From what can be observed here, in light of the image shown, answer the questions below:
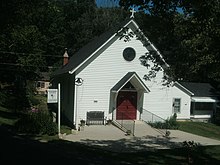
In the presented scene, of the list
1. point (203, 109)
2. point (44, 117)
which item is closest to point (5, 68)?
point (203, 109)

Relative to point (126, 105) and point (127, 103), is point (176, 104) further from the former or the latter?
point (126, 105)

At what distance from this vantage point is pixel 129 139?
21453 mm

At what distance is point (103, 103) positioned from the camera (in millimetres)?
27734

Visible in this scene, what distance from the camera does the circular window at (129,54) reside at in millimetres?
28584

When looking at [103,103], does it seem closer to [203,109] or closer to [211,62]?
[203,109]

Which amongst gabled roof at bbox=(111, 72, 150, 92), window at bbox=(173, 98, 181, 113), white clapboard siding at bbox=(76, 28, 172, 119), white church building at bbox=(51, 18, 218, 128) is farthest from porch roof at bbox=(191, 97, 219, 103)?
gabled roof at bbox=(111, 72, 150, 92)


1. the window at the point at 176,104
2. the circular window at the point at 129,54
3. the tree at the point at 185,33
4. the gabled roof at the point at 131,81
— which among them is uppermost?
the circular window at the point at 129,54

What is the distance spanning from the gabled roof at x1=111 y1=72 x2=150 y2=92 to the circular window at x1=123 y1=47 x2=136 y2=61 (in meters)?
1.29

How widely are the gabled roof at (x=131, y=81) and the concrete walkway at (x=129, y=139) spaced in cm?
301

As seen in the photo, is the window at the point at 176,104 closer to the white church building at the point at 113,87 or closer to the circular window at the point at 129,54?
the white church building at the point at 113,87

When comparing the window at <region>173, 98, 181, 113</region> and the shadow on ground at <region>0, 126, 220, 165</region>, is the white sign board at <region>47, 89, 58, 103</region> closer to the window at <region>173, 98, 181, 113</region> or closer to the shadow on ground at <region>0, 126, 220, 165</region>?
the shadow on ground at <region>0, 126, 220, 165</region>

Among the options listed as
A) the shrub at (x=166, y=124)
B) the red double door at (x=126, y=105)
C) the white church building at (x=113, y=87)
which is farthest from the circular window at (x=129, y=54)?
the shrub at (x=166, y=124)

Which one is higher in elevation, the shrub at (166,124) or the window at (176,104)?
the window at (176,104)

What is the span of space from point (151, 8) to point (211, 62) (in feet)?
7.36
